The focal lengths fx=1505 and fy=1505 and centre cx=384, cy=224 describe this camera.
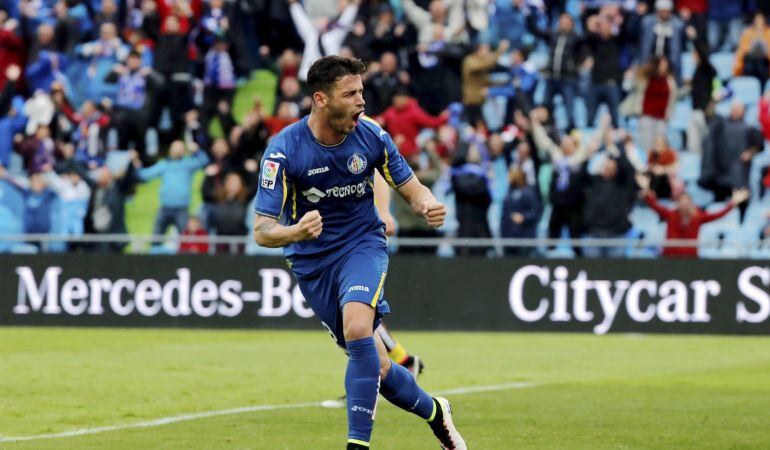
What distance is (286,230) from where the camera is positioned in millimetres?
8164

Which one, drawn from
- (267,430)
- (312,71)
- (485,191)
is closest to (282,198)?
(312,71)

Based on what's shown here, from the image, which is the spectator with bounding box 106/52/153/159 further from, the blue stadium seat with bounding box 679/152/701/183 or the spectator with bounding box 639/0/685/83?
the blue stadium seat with bounding box 679/152/701/183

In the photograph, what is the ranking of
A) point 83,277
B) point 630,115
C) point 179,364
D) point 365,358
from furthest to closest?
point 630,115 → point 83,277 → point 179,364 → point 365,358

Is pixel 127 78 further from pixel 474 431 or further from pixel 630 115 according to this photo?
pixel 474 431

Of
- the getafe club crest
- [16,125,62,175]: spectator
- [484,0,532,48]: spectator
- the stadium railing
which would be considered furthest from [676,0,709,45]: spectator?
the getafe club crest

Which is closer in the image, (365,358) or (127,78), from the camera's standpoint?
(365,358)

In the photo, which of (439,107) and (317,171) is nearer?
(317,171)

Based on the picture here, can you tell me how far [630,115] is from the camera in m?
23.6

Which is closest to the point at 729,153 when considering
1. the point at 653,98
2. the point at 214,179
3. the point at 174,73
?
the point at 653,98

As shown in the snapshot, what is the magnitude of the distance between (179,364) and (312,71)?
838 centimetres

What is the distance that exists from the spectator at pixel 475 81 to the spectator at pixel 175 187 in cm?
427

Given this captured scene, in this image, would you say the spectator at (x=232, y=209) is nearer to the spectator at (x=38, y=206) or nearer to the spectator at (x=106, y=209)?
the spectator at (x=106, y=209)

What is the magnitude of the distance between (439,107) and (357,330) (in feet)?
51.1

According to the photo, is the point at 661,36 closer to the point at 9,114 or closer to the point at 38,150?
the point at 38,150
